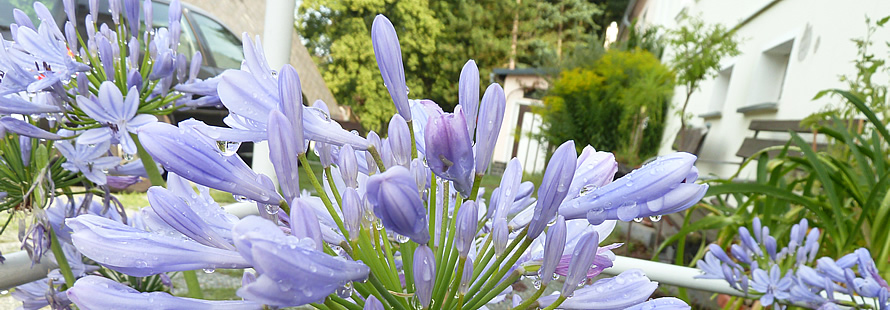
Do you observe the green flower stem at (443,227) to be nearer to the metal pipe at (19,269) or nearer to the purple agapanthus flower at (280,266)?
the purple agapanthus flower at (280,266)

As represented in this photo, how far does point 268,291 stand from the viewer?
0.17 metres

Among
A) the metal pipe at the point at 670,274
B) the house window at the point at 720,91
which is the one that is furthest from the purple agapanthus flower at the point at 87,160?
the house window at the point at 720,91

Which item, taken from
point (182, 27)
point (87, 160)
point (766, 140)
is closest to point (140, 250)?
point (87, 160)

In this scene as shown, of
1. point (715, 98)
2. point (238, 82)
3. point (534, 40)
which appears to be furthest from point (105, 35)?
point (534, 40)

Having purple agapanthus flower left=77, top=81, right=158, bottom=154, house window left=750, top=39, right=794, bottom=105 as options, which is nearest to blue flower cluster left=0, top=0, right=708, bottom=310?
purple agapanthus flower left=77, top=81, right=158, bottom=154

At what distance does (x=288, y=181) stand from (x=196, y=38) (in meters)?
2.54

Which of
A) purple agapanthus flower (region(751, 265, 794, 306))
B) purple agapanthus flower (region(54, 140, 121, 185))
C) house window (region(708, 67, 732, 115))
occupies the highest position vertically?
house window (region(708, 67, 732, 115))

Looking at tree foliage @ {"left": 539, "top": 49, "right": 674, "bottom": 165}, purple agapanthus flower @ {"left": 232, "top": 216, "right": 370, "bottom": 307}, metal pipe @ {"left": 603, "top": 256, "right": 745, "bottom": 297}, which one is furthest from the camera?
tree foliage @ {"left": 539, "top": 49, "right": 674, "bottom": 165}

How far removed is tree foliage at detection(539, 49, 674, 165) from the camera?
5.52 meters

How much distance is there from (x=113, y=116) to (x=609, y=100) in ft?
18.1

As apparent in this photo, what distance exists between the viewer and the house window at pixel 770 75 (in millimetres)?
3592

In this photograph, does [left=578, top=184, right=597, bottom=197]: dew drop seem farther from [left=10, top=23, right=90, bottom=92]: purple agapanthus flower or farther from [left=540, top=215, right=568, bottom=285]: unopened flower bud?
[left=10, top=23, right=90, bottom=92]: purple agapanthus flower

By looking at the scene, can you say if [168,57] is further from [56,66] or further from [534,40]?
[534,40]

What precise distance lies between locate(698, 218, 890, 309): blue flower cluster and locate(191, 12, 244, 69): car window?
2.31 meters
